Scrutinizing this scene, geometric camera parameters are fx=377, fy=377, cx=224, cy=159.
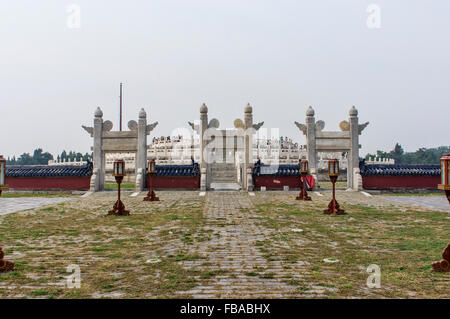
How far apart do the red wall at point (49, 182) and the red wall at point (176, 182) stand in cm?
380

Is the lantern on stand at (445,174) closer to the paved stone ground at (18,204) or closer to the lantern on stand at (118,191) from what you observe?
the lantern on stand at (118,191)

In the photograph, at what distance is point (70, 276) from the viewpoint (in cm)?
448

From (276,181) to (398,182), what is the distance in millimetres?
6844

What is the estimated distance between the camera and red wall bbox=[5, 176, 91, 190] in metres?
21.2

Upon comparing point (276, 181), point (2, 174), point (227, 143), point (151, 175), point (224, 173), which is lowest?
point (276, 181)

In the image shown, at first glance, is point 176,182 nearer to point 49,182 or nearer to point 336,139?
point 49,182

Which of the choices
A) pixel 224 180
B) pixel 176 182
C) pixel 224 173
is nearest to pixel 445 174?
pixel 176 182

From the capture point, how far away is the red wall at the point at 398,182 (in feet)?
68.7

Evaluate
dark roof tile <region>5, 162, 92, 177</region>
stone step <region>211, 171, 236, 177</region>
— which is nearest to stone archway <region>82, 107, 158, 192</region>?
dark roof tile <region>5, 162, 92, 177</region>

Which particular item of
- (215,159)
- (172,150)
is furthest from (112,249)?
(172,150)

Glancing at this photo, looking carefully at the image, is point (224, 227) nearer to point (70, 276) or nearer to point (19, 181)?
point (70, 276)

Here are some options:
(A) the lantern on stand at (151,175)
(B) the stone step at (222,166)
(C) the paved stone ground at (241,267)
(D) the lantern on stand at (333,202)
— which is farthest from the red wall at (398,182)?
(C) the paved stone ground at (241,267)

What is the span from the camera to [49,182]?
2144 centimetres
